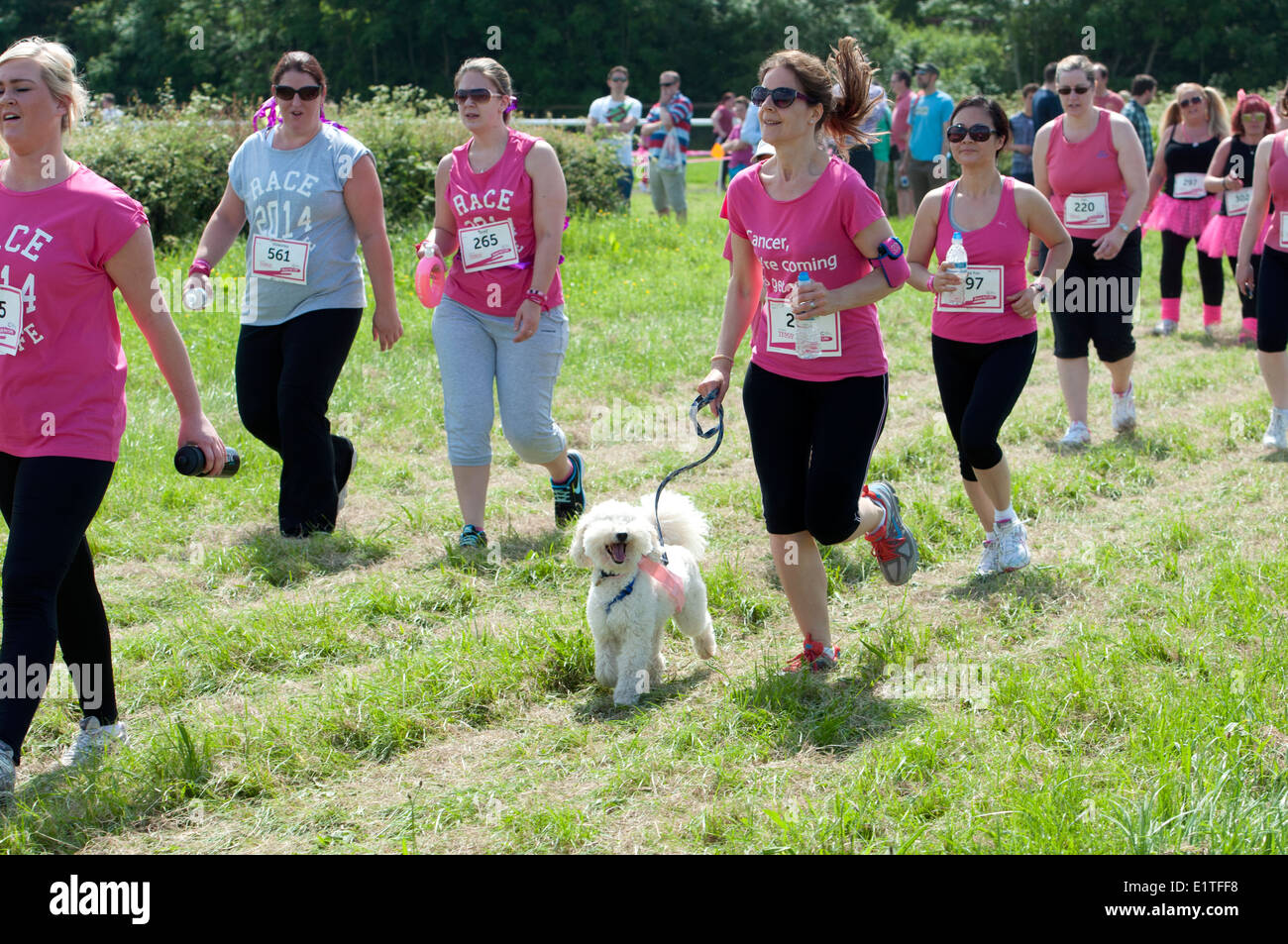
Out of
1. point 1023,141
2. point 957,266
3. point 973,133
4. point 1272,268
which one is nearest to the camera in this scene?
point 957,266

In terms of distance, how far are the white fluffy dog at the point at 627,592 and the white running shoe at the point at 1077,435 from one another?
4.03 m

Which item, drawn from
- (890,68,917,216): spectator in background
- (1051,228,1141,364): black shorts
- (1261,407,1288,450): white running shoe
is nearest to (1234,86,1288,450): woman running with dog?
(1261,407,1288,450): white running shoe

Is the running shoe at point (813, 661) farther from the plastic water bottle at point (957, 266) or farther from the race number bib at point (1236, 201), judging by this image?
the race number bib at point (1236, 201)

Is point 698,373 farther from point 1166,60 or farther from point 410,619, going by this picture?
point 1166,60

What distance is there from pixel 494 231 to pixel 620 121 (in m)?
12.6

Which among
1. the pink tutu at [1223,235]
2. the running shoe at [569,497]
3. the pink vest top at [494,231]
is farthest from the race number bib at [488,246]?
the pink tutu at [1223,235]

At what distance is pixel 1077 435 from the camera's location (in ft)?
26.1

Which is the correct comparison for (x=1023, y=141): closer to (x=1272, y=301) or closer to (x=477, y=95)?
(x=1272, y=301)

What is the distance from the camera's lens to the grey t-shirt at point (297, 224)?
618 cm

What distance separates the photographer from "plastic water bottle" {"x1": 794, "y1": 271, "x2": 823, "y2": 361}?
4.36 metres

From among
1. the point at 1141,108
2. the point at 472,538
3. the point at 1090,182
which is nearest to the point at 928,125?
the point at 1141,108

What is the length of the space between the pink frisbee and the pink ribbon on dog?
2.03 metres
